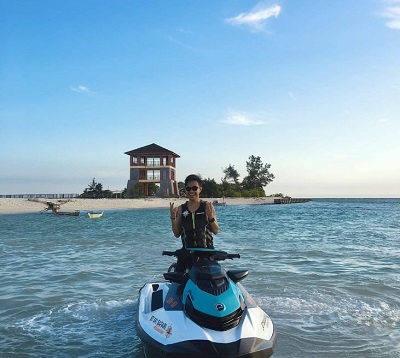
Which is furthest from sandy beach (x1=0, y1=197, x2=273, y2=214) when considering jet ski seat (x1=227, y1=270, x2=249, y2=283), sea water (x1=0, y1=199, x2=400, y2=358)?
jet ski seat (x1=227, y1=270, x2=249, y2=283)

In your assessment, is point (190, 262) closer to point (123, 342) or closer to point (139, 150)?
point (123, 342)

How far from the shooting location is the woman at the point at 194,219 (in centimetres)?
499

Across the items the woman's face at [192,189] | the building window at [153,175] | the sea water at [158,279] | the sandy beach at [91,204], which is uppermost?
the building window at [153,175]

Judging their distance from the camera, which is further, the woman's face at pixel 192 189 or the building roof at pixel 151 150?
the building roof at pixel 151 150

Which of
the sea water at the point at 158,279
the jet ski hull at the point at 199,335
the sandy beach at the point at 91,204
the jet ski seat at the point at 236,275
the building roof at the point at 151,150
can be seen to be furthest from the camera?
the building roof at the point at 151,150

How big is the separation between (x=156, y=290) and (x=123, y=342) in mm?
761

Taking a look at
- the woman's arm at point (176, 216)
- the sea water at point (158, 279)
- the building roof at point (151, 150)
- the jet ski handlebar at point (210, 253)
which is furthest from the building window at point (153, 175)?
the jet ski handlebar at point (210, 253)

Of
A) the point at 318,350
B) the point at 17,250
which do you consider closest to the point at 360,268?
the point at 318,350

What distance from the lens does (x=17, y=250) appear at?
14.6 metres

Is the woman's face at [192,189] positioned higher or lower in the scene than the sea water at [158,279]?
higher

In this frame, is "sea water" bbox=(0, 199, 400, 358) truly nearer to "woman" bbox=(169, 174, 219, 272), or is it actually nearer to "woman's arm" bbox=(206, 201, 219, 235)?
"woman" bbox=(169, 174, 219, 272)

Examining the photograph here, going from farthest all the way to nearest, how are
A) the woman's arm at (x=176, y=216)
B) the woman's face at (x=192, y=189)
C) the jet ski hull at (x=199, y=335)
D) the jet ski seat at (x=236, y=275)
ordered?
the woman's arm at (x=176, y=216)
the woman's face at (x=192, y=189)
the jet ski seat at (x=236, y=275)
the jet ski hull at (x=199, y=335)

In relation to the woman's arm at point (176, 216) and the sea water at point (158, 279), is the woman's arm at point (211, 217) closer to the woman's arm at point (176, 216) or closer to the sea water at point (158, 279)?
the woman's arm at point (176, 216)

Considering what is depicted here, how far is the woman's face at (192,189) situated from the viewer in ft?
16.2
